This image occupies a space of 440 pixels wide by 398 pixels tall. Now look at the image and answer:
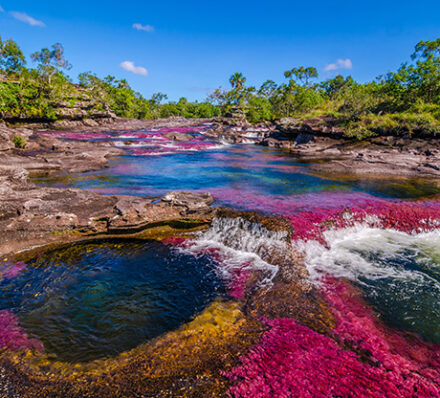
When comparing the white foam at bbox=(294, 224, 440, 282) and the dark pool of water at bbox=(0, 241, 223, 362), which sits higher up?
the white foam at bbox=(294, 224, 440, 282)

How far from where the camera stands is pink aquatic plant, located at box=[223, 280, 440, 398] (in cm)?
359

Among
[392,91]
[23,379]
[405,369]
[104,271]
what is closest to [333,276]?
[405,369]

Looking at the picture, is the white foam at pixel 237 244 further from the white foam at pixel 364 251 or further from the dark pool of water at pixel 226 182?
the dark pool of water at pixel 226 182

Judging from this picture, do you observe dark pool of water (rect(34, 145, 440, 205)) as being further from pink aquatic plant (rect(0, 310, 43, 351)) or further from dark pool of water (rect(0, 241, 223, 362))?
pink aquatic plant (rect(0, 310, 43, 351))

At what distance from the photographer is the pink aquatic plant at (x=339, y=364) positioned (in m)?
3.59

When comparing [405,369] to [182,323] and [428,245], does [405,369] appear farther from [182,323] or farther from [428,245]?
[428,245]

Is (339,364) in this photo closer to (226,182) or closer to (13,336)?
(13,336)

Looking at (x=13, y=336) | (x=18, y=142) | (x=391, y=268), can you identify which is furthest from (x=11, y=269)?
(x=18, y=142)

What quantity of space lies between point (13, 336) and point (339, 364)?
6116 mm

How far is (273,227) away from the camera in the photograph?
9039 mm

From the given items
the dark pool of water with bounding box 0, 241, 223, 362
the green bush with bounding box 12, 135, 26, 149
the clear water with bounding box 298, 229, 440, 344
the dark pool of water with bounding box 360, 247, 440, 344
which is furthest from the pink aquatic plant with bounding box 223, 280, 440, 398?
the green bush with bounding box 12, 135, 26, 149

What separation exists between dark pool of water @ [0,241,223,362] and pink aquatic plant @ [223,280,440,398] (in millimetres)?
1941

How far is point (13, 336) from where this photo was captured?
4566 millimetres

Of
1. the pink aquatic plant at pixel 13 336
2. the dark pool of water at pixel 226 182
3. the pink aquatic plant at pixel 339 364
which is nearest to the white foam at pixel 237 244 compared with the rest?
the pink aquatic plant at pixel 339 364
